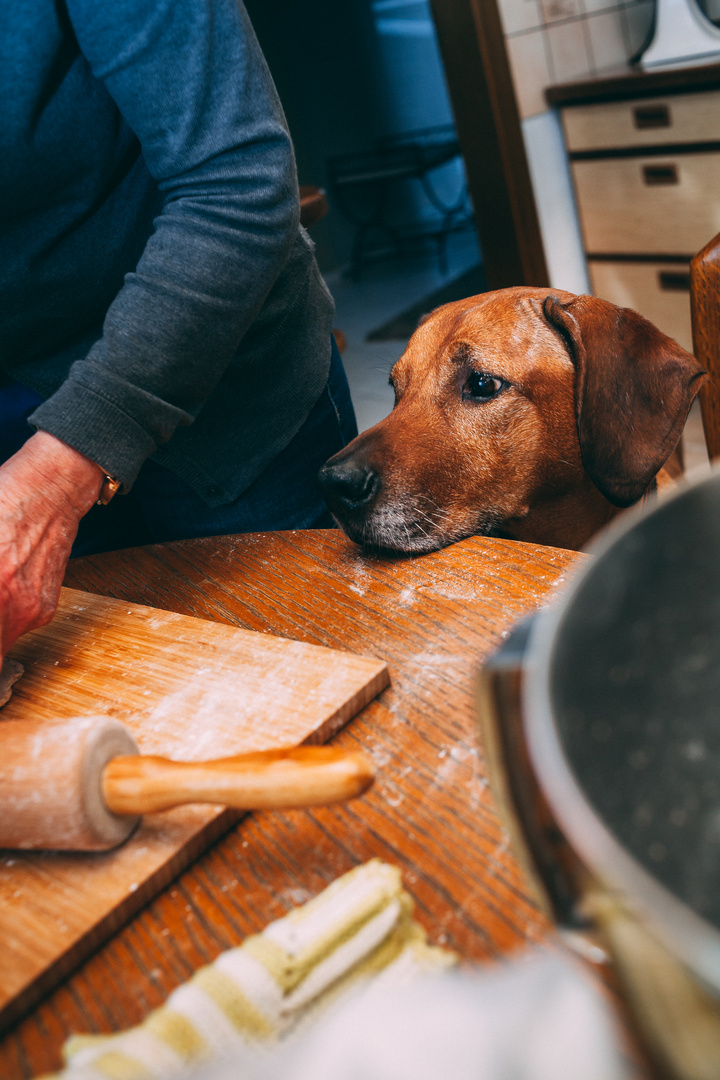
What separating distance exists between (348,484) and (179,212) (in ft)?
1.30

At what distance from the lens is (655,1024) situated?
0.25 metres

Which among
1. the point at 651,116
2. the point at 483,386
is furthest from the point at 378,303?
the point at 483,386

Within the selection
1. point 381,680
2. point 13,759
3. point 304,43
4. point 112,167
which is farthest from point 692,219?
point 304,43

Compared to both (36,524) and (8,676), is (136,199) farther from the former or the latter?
(8,676)

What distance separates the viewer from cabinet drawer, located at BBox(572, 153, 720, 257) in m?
3.04

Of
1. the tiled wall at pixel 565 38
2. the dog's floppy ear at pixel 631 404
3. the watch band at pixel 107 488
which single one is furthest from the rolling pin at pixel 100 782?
the tiled wall at pixel 565 38

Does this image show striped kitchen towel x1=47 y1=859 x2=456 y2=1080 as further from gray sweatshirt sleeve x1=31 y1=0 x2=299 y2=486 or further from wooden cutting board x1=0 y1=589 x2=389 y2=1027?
gray sweatshirt sleeve x1=31 y1=0 x2=299 y2=486

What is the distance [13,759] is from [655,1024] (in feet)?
1.59

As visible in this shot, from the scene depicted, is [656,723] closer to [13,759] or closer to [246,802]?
[246,802]

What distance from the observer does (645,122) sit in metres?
3.07

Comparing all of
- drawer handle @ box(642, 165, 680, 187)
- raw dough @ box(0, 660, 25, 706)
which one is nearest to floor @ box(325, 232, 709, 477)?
drawer handle @ box(642, 165, 680, 187)

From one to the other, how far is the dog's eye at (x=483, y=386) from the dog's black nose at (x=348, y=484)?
9.0 inches

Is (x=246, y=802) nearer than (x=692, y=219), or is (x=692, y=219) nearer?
(x=246, y=802)

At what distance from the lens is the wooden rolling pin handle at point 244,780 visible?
48cm
